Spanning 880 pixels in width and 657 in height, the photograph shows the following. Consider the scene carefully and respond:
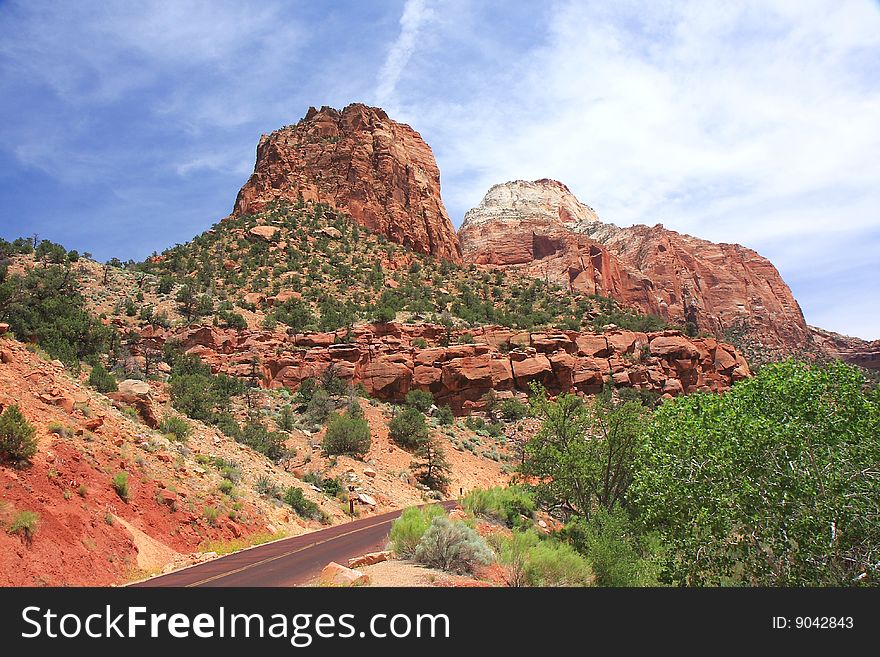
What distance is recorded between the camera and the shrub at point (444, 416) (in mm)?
42969

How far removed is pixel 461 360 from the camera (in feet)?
153

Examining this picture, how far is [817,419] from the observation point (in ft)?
29.1

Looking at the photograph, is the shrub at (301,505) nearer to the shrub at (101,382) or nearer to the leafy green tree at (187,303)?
the shrub at (101,382)

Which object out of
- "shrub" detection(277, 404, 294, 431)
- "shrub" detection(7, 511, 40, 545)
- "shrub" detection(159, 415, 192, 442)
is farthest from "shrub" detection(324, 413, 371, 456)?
"shrub" detection(7, 511, 40, 545)

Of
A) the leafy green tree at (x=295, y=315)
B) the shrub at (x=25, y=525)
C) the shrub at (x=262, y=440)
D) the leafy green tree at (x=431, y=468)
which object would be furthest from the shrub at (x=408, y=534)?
the leafy green tree at (x=295, y=315)

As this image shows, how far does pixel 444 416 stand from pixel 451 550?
3364 centimetres

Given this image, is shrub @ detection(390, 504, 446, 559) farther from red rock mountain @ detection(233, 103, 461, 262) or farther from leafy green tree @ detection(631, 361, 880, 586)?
red rock mountain @ detection(233, 103, 461, 262)

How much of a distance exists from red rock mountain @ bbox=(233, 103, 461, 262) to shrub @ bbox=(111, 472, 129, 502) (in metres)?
60.4

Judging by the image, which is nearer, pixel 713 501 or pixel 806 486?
pixel 806 486

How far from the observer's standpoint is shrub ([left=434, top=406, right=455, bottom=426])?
42969mm

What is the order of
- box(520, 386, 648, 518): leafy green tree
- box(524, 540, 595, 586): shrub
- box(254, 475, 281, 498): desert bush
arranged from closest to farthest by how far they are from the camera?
box(524, 540, 595, 586): shrub, box(520, 386, 648, 518): leafy green tree, box(254, 475, 281, 498): desert bush
